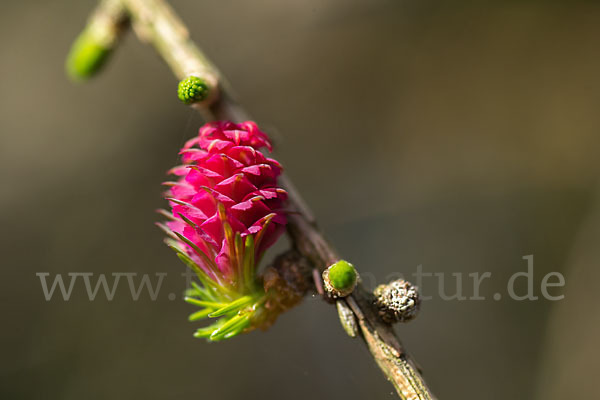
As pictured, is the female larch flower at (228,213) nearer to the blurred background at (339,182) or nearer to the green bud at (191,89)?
the green bud at (191,89)

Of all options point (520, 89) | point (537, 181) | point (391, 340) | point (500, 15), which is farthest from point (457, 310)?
point (391, 340)

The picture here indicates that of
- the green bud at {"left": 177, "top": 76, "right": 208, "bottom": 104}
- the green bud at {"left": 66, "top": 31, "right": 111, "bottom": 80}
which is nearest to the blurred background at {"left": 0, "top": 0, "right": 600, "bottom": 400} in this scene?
the green bud at {"left": 66, "top": 31, "right": 111, "bottom": 80}

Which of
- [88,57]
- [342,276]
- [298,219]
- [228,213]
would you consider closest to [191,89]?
[228,213]

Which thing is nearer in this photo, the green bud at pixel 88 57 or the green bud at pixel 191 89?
the green bud at pixel 191 89

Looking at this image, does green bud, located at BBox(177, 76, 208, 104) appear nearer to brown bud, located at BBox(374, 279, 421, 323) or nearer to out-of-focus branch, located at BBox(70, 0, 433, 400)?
out-of-focus branch, located at BBox(70, 0, 433, 400)

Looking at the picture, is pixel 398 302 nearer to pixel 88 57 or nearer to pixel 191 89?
pixel 191 89

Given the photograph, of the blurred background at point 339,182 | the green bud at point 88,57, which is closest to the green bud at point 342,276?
the green bud at point 88,57

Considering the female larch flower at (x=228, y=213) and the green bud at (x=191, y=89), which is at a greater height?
the green bud at (x=191, y=89)
